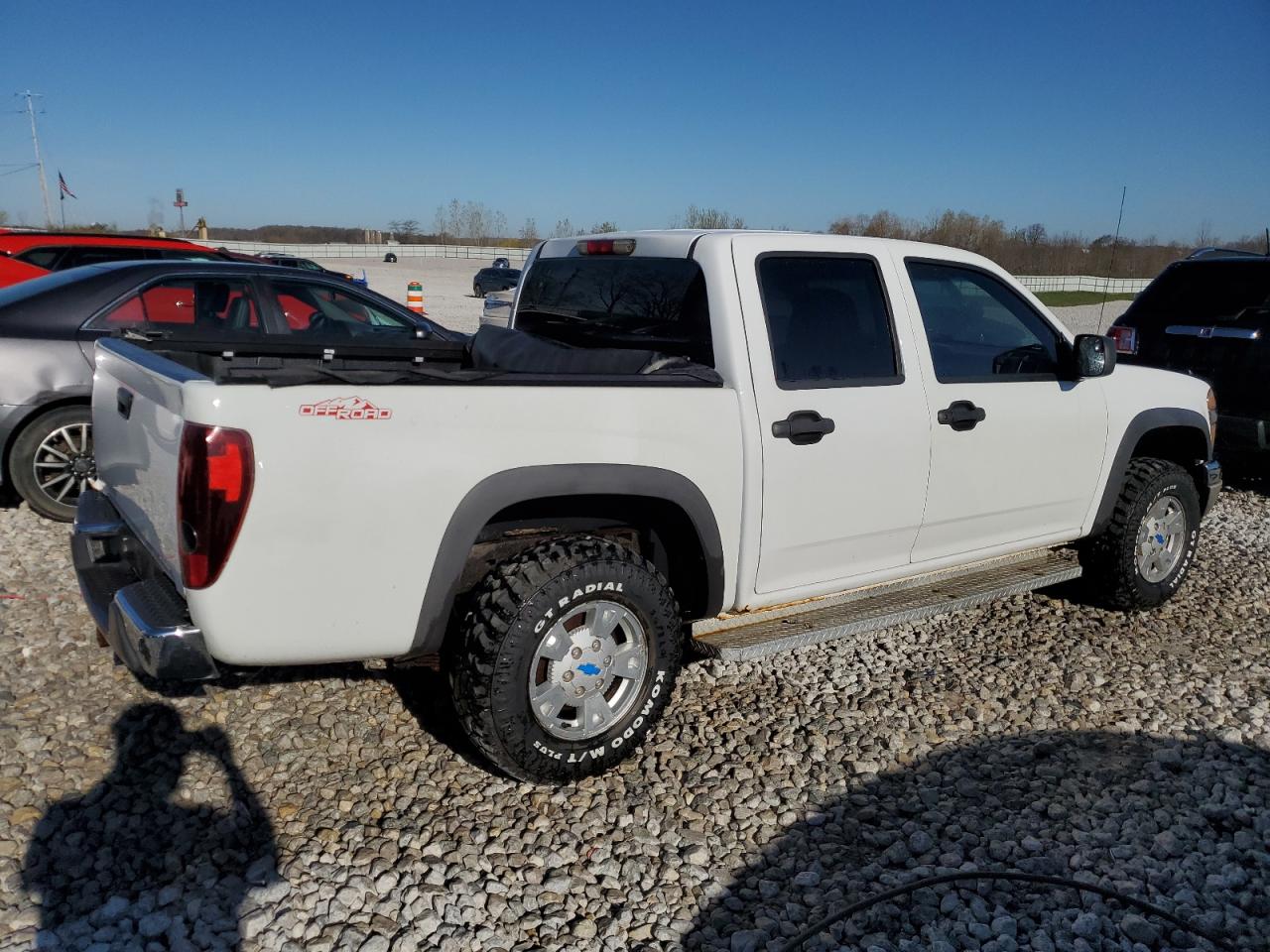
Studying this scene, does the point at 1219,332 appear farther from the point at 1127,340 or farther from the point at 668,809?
the point at 668,809

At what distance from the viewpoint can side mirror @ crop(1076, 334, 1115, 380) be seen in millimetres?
4375

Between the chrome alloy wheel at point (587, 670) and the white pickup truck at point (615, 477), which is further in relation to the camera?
the chrome alloy wheel at point (587, 670)

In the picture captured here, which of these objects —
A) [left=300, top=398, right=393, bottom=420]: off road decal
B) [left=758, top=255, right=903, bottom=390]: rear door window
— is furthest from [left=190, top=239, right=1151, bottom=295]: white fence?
[left=300, top=398, right=393, bottom=420]: off road decal

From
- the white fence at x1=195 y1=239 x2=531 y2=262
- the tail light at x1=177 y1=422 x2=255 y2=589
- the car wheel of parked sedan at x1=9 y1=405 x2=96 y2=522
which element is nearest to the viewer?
the tail light at x1=177 y1=422 x2=255 y2=589

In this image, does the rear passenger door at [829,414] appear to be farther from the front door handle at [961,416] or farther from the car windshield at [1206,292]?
the car windshield at [1206,292]

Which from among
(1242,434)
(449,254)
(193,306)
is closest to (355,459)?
(193,306)

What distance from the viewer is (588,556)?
3.28 metres

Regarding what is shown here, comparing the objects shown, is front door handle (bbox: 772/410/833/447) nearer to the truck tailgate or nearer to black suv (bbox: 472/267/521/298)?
the truck tailgate

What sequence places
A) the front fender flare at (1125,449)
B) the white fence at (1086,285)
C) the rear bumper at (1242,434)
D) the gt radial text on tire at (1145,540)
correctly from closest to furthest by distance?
the front fender flare at (1125,449)
the gt radial text on tire at (1145,540)
the rear bumper at (1242,434)
the white fence at (1086,285)

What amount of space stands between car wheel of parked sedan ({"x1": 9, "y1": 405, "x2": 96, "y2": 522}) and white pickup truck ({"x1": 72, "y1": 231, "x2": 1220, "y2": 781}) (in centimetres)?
237

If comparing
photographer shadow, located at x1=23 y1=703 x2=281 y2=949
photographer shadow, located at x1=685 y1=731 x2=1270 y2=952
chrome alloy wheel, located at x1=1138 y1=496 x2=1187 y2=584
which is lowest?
photographer shadow, located at x1=685 y1=731 x2=1270 y2=952

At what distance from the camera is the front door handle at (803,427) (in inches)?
140

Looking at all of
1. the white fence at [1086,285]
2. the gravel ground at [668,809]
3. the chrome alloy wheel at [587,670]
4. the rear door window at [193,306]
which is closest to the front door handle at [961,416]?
the gravel ground at [668,809]

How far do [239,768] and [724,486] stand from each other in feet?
6.63
